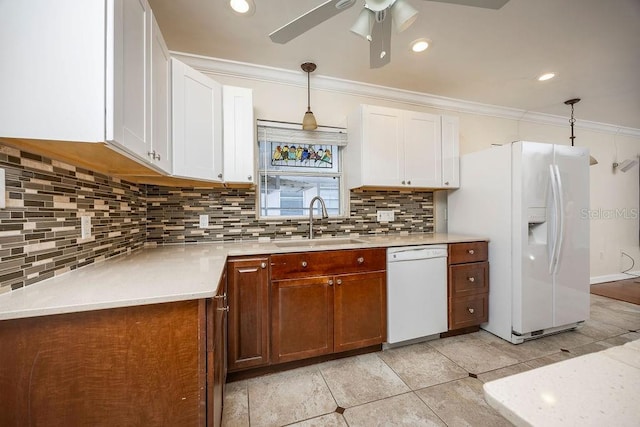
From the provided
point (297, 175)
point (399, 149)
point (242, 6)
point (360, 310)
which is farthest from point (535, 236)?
point (242, 6)

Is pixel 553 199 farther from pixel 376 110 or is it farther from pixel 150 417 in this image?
pixel 150 417

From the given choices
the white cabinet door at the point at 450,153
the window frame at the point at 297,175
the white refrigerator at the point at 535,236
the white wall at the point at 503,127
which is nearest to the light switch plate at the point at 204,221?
the window frame at the point at 297,175

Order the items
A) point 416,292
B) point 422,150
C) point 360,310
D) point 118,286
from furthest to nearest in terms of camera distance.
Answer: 1. point 422,150
2. point 416,292
3. point 360,310
4. point 118,286

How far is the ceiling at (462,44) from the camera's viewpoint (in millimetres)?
1667

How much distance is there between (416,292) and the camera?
6.81 feet

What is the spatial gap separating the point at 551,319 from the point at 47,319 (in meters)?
3.24

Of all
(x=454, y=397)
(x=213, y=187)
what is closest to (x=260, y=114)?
(x=213, y=187)

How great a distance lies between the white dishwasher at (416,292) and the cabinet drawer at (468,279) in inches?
3.4

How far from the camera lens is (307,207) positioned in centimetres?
251

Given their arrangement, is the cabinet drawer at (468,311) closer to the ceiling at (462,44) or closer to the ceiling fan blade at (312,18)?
the ceiling at (462,44)

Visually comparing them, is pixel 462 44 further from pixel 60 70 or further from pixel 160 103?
pixel 60 70

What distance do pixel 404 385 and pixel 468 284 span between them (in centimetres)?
108

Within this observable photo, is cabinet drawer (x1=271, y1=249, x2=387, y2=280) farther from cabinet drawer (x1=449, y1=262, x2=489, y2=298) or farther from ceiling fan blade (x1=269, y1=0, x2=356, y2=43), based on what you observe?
ceiling fan blade (x1=269, y1=0, x2=356, y2=43)

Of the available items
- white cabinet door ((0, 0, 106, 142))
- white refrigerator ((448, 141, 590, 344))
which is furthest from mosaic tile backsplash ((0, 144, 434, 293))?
white refrigerator ((448, 141, 590, 344))
